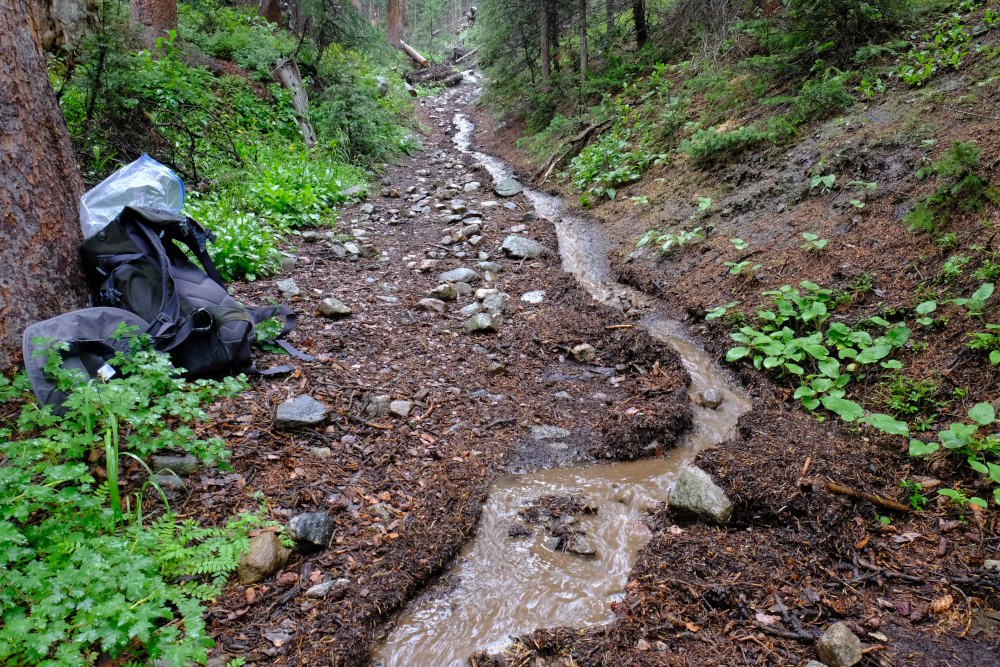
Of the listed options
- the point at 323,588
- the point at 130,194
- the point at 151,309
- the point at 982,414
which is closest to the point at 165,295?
the point at 151,309

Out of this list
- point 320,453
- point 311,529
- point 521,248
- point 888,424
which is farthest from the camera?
point 521,248

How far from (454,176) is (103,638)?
37.1ft

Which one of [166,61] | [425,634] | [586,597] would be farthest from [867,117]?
[166,61]

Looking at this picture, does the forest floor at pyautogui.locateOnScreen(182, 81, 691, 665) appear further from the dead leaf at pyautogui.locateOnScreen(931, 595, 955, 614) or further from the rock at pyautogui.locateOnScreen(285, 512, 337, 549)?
the dead leaf at pyautogui.locateOnScreen(931, 595, 955, 614)

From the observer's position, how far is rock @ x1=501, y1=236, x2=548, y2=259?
24.4 ft

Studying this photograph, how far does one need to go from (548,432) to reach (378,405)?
1415 mm

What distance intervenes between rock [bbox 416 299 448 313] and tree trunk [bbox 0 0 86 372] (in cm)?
317

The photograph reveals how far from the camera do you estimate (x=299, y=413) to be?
348 cm

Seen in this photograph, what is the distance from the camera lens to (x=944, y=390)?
11.1ft

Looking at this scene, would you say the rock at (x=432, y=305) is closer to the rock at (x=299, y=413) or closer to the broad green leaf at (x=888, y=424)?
the rock at (x=299, y=413)

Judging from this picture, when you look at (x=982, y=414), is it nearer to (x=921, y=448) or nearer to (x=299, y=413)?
(x=921, y=448)

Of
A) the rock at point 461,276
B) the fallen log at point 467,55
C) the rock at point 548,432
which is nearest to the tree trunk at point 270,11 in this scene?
the rock at point 461,276

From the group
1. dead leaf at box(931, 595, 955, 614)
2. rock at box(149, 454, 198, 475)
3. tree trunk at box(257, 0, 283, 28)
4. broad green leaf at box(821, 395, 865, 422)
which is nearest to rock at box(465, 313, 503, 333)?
rock at box(149, 454, 198, 475)

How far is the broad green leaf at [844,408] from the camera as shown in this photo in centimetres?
349
